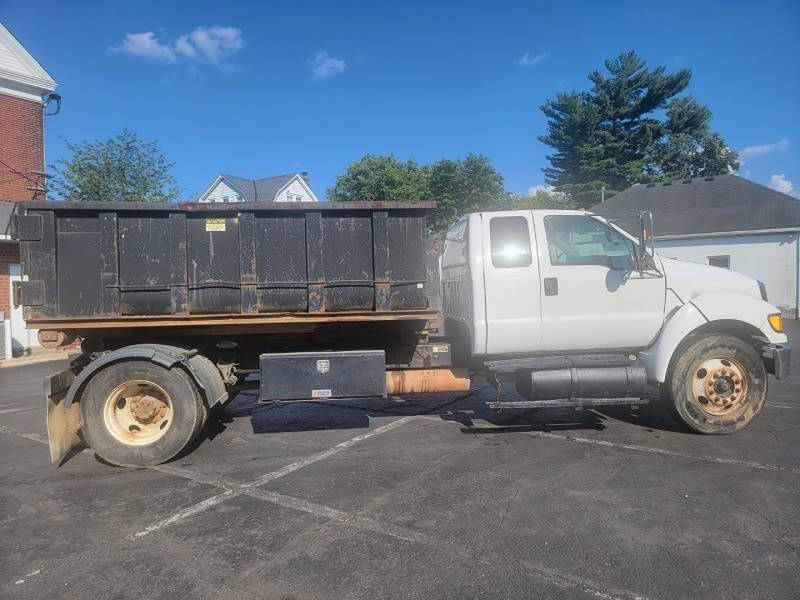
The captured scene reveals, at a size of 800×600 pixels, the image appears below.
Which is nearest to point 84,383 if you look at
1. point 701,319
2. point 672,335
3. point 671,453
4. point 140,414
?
point 140,414

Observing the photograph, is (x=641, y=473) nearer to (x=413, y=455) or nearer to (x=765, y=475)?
(x=765, y=475)

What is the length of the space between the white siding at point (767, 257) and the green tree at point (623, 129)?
59.6ft

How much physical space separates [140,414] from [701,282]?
585 cm

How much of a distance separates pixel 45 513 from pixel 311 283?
9.09ft

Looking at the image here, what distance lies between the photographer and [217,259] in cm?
505

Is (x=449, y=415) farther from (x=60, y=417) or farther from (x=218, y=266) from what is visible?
(x=60, y=417)

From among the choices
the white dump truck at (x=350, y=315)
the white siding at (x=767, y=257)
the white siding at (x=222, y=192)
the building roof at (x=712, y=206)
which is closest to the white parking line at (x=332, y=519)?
the white dump truck at (x=350, y=315)

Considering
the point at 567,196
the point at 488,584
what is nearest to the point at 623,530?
the point at 488,584

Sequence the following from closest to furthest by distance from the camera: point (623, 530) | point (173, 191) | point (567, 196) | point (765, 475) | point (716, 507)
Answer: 1. point (623, 530)
2. point (716, 507)
3. point (765, 475)
4. point (173, 191)
5. point (567, 196)

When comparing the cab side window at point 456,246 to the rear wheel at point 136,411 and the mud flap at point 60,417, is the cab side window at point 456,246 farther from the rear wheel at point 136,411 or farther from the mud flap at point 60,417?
the mud flap at point 60,417

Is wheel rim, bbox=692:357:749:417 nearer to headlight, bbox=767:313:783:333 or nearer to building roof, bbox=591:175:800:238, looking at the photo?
headlight, bbox=767:313:783:333

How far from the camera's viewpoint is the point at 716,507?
3.98 metres

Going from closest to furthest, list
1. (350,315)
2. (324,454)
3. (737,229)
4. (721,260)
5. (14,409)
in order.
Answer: (350,315) → (324,454) → (14,409) → (737,229) → (721,260)

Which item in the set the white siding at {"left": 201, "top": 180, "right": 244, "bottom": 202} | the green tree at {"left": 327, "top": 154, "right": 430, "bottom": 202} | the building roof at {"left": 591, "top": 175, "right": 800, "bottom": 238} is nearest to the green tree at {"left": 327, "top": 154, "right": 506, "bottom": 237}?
the green tree at {"left": 327, "top": 154, "right": 430, "bottom": 202}
